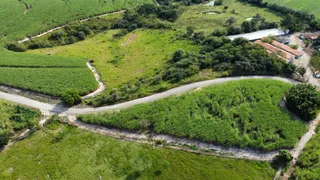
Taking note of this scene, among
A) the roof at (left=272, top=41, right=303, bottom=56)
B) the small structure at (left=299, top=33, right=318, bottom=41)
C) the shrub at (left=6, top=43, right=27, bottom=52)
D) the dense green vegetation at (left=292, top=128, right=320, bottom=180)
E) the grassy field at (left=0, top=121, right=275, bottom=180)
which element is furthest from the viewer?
the small structure at (left=299, top=33, right=318, bottom=41)

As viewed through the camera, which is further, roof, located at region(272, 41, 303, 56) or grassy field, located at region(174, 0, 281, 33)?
grassy field, located at region(174, 0, 281, 33)

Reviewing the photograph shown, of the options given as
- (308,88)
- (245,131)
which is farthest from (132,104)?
(308,88)

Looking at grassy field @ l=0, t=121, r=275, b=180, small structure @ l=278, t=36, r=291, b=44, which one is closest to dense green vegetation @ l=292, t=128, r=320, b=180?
grassy field @ l=0, t=121, r=275, b=180

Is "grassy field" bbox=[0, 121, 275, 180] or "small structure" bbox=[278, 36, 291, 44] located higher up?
"small structure" bbox=[278, 36, 291, 44]

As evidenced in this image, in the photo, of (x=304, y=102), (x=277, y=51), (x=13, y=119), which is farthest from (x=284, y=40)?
(x=13, y=119)

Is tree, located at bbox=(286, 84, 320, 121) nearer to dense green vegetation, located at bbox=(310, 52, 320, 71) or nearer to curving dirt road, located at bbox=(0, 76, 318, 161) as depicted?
curving dirt road, located at bbox=(0, 76, 318, 161)

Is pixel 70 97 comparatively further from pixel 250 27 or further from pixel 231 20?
pixel 231 20

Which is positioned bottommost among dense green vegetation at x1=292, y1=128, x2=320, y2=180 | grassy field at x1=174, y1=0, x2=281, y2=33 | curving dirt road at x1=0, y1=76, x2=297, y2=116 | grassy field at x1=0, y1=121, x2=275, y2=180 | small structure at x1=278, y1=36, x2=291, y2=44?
dense green vegetation at x1=292, y1=128, x2=320, y2=180

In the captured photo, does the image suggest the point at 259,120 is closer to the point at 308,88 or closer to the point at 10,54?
the point at 308,88
